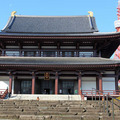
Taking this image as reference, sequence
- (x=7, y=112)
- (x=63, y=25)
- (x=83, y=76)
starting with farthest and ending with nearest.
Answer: (x=63, y=25)
(x=83, y=76)
(x=7, y=112)

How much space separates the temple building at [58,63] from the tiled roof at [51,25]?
54 centimetres

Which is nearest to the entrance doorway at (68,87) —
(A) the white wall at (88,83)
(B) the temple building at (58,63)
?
(B) the temple building at (58,63)

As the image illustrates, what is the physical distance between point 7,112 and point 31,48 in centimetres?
1431

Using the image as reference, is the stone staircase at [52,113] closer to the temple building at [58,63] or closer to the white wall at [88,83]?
the temple building at [58,63]

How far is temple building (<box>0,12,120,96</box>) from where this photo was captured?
2044 centimetres

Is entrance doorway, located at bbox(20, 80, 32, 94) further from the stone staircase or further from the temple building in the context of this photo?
the stone staircase

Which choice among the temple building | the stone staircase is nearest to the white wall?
the temple building

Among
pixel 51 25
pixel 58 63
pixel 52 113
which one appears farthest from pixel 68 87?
pixel 52 113

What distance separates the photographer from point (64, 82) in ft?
78.5

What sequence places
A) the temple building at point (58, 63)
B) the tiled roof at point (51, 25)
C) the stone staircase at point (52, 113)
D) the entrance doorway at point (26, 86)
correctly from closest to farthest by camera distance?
the stone staircase at point (52, 113) < the temple building at point (58, 63) < the entrance doorway at point (26, 86) < the tiled roof at point (51, 25)

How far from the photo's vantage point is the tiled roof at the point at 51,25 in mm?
26797

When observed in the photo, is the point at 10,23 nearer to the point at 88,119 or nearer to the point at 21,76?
the point at 21,76

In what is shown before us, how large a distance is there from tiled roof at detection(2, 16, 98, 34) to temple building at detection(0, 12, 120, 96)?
1.76 ft

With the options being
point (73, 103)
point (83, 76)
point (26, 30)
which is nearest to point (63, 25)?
point (26, 30)
